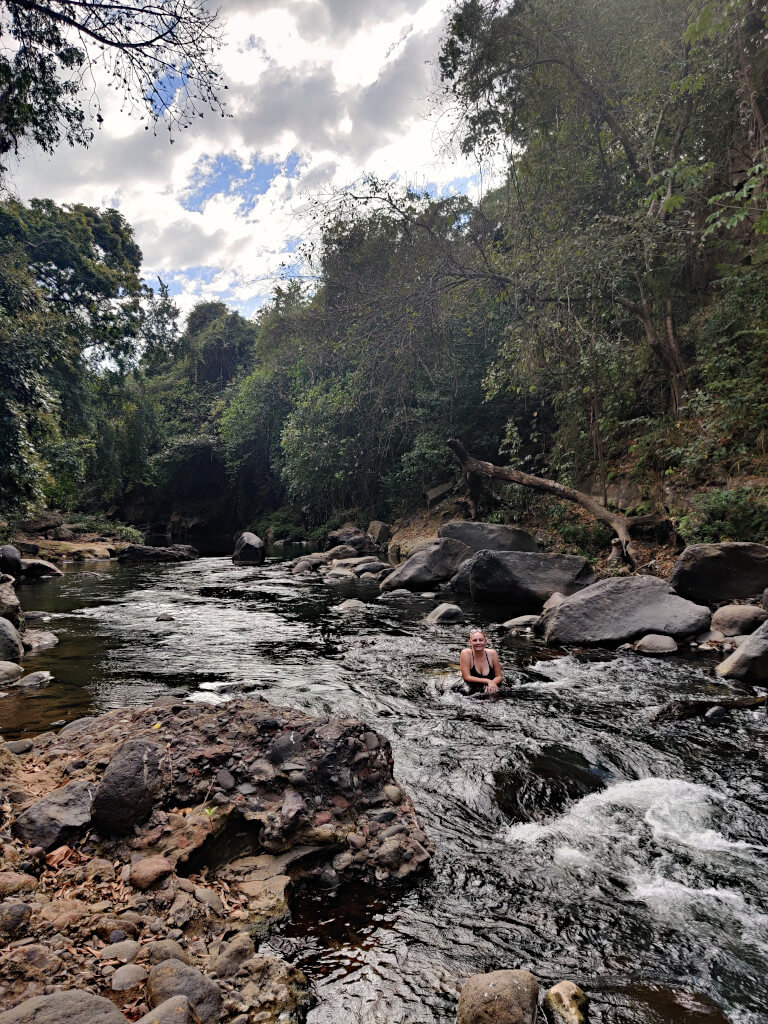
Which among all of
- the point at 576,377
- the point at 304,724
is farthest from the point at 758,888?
the point at 576,377

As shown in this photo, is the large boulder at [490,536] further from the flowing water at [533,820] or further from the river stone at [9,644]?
the river stone at [9,644]

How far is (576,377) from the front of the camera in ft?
40.0

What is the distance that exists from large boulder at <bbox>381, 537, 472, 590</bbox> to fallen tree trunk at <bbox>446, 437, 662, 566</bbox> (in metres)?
2.47

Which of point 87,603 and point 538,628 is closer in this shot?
point 538,628

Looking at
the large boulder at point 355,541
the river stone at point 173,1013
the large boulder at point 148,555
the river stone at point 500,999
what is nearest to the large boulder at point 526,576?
the river stone at point 500,999

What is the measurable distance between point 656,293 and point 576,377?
231 centimetres

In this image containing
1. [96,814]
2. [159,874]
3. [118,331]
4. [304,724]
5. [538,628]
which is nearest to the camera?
[159,874]

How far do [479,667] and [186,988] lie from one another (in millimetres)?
4597

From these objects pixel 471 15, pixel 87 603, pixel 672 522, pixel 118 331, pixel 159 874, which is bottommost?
pixel 87 603

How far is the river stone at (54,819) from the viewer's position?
8.30ft

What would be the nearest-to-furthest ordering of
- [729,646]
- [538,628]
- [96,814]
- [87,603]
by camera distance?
[96,814] → [729,646] → [538,628] → [87,603]

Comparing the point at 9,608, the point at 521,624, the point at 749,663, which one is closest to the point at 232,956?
the point at 749,663

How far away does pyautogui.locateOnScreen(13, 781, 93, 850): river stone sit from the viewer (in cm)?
253

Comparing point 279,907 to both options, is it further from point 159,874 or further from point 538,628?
point 538,628
